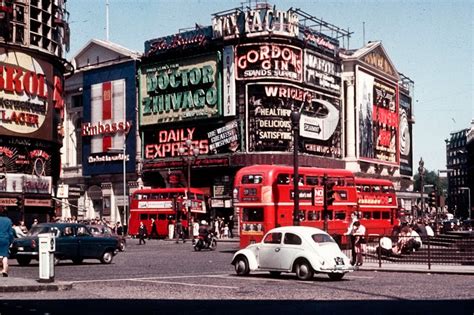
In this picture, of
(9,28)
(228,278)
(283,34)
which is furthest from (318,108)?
(228,278)

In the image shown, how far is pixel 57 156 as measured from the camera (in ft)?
174

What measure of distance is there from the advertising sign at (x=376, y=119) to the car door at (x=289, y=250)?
5553 centimetres

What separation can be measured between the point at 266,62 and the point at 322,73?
28.4 ft

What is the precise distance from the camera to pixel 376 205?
46.3 m

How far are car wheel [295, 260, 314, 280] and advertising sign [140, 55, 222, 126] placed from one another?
145 feet

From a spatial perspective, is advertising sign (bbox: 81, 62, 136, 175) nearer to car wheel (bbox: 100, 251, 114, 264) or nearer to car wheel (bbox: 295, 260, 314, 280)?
car wheel (bbox: 100, 251, 114, 264)

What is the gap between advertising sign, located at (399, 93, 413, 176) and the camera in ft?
305

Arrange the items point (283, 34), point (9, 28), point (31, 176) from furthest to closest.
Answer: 1. point (283, 34)
2. point (31, 176)
3. point (9, 28)

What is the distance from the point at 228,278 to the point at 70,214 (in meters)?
60.4

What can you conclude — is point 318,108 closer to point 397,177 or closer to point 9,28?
point 397,177

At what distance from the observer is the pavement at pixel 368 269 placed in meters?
16.8

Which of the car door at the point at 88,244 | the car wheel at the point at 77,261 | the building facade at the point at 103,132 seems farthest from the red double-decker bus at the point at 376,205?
the building facade at the point at 103,132

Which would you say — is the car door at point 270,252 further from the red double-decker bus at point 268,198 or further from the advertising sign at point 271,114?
the advertising sign at point 271,114

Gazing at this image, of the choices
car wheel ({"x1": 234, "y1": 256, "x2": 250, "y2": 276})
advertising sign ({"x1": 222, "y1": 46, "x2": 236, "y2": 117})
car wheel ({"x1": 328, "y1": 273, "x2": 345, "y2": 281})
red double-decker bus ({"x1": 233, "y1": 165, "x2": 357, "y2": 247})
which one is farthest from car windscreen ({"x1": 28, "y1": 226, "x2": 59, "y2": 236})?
advertising sign ({"x1": 222, "y1": 46, "x2": 236, "y2": 117})
